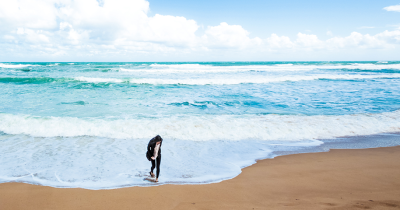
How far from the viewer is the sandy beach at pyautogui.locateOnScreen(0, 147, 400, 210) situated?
10.5 ft

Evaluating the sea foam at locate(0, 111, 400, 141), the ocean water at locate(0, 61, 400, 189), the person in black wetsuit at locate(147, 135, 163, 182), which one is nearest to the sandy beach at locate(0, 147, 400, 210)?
the ocean water at locate(0, 61, 400, 189)

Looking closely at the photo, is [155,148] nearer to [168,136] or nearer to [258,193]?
[258,193]

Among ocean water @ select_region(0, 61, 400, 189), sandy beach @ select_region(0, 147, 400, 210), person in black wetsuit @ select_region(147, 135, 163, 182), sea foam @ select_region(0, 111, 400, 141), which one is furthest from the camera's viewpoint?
sea foam @ select_region(0, 111, 400, 141)

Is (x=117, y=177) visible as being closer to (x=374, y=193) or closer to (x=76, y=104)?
(x=374, y=193)

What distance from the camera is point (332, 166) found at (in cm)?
452

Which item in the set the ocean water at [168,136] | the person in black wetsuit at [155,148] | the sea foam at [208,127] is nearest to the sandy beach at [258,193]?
the ocean water at [168,136]

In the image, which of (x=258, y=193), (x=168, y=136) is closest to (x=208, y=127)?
(x=168, y=136)

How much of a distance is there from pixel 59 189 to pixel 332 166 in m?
5.19

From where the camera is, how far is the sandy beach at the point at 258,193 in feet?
10.5

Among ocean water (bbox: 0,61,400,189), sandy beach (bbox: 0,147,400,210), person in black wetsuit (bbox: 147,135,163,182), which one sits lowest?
sandy beach (bbox: 0,147,400,210)

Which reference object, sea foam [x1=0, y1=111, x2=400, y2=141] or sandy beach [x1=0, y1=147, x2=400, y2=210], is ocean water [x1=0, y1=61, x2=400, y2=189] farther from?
sandy beach [x1=0, y1=147, x2=400, y2=210]

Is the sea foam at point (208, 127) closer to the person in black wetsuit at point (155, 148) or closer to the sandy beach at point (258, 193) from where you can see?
the sandy beach at point (258, 193)

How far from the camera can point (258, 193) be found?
3.52 metres

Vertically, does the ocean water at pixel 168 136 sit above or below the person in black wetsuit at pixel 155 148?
below
